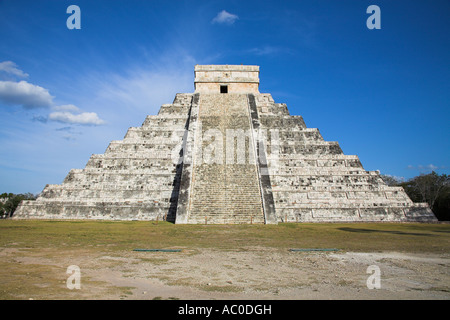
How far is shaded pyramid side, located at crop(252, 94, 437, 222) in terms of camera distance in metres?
13.5

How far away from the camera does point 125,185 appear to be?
14.7 meters

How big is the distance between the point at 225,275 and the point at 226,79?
19609 millimetres

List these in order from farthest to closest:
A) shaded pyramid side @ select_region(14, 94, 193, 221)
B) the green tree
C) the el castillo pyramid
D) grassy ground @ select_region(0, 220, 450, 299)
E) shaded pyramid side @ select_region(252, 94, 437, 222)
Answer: the green tree, shaded pyramid side @ select_region(14, 94, 193, 221), shaded pyramid side @ select_region(252, 94, 437, 222), the el castillo pyramid, grassy ground @ select_region(0, 220, 450, 299)

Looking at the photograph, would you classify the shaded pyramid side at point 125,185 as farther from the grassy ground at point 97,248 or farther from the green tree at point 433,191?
the green tree at point 433,191

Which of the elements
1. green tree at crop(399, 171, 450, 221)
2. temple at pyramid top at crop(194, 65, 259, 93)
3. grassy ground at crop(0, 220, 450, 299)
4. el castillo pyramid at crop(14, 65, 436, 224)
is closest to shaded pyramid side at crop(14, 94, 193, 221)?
el castillo pyramid at crop(14, 65, 436, 224)

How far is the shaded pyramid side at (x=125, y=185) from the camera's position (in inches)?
534

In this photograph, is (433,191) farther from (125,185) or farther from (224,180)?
(125,185)

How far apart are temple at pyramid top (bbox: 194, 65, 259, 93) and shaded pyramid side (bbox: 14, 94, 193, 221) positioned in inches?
223

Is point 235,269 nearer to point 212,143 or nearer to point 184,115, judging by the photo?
point 212,143

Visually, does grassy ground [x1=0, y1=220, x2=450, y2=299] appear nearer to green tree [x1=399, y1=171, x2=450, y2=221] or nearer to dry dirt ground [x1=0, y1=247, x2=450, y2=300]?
dry dirt ground [x1=0, y1=247, x2=450, y2=300]
